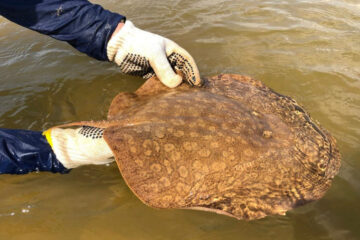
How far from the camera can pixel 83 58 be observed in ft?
14.1

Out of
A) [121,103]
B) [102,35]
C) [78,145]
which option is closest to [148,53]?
[102,35]

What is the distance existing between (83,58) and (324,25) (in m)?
4.60

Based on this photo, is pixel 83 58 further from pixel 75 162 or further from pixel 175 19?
pixel 75 162

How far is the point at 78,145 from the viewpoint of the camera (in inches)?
84.8

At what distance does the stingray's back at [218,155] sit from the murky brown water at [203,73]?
0.47m

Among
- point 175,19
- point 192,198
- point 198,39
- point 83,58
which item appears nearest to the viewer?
point 192,198

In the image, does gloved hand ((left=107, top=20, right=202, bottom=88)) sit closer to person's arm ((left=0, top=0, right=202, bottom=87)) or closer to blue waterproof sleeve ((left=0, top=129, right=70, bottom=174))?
person's arm ((left=0, top=0, right=202, bottom=87))

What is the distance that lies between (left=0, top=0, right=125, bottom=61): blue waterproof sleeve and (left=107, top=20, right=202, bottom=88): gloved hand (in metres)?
0.12

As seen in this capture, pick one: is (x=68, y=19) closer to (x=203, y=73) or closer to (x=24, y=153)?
(x=24, y=153)

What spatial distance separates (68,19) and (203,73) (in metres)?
2.01

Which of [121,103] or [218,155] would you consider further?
[121,103]

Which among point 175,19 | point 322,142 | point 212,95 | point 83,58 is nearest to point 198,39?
point 175,19

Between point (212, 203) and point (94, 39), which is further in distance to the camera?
point (94, 39)

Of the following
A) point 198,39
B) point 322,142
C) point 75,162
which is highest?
point 198,39
